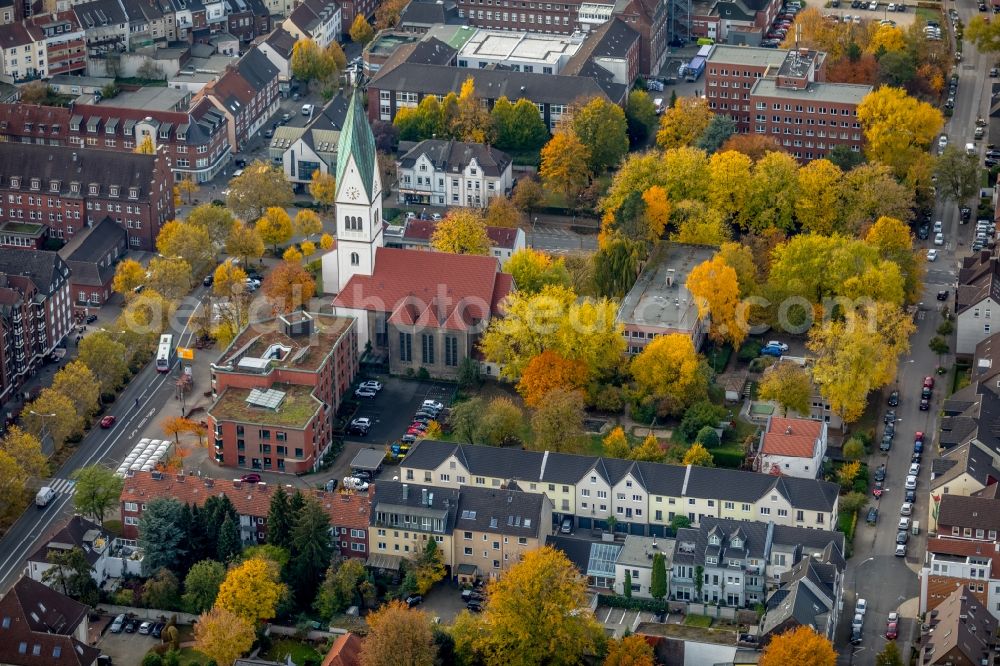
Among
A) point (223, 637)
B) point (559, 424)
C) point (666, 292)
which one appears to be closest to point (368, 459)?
point (559, 424)

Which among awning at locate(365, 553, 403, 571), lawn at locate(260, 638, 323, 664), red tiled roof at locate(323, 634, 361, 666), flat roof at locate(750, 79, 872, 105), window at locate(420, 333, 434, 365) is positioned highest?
flat roof at locate(750, 79, 872, 105)

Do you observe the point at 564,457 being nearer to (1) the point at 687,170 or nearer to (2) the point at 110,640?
(2) the point at 110,640

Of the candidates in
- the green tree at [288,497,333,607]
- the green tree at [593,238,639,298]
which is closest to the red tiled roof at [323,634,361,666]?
the green tree at [288,497,333,607]

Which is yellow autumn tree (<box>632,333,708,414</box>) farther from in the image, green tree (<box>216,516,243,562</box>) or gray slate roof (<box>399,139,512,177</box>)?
gray slate roof (<box>399,139,512,177</box>)

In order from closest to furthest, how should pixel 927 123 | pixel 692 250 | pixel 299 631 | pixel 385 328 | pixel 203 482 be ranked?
pixel 299 631, pixel 203 482, pixel 385 328, pixel 692 250, pixel 927 123

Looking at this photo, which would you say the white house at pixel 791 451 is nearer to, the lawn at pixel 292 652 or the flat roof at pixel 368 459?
the flat roof at pixel 368 459

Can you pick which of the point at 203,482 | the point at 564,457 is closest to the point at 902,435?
the point at 564,457

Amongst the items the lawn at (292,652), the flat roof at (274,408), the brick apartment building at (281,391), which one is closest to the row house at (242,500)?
the brick apartment building at (281,391)
